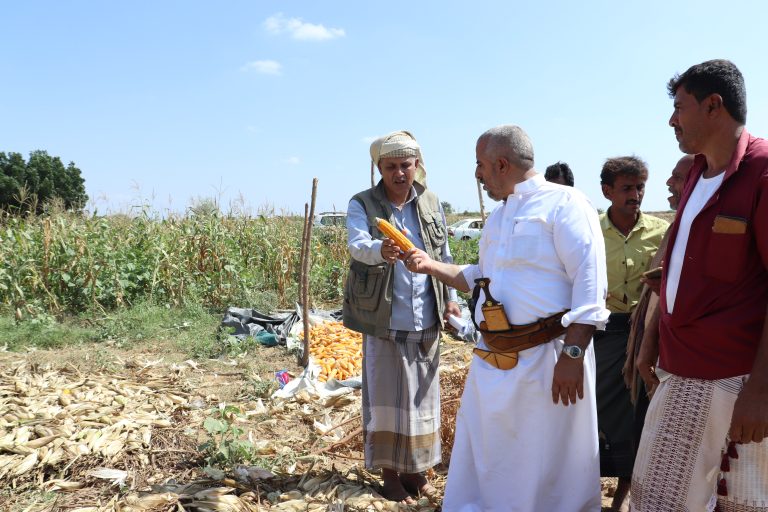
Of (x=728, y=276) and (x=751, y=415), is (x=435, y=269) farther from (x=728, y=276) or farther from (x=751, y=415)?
(x=751, y=415)

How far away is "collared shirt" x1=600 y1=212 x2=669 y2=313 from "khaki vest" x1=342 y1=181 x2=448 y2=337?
95 cm

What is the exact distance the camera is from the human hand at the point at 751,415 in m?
1.77

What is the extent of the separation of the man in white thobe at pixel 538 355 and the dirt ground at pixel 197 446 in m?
0.94

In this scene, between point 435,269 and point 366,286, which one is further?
point 366,286

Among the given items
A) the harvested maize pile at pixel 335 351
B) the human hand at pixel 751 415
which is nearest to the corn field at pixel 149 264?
the harvested maize pile at pixel 335 351

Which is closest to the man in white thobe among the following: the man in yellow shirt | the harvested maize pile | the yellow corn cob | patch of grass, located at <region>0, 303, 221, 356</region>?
the yellow corn cob

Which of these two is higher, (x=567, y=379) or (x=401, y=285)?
(x=401, y=285)

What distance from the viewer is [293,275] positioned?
1016 cm

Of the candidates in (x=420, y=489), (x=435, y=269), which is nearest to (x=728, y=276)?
(x=435, y=269)

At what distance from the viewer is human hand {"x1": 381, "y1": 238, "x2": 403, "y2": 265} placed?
305 cm

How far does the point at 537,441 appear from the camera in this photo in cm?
244

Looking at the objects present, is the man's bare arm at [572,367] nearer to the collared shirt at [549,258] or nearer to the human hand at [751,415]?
the collared shirt at [549,258]

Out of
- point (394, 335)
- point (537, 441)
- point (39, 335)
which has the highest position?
point (394, 335)

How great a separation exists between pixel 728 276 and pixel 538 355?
80 cm
